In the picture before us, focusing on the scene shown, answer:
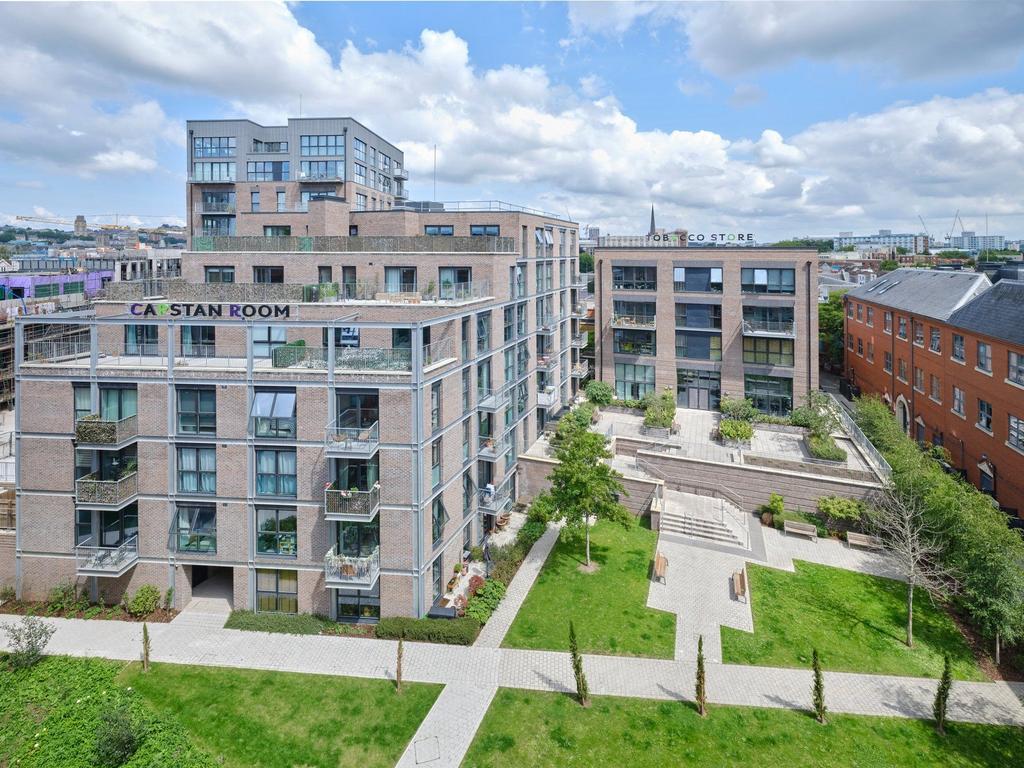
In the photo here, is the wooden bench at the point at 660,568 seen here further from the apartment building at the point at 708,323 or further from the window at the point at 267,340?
the apartment building at the point at 708,323

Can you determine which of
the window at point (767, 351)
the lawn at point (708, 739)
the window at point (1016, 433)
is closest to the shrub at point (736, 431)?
the window at point (767, 351)

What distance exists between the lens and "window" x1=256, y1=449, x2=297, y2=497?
23359 millimetres

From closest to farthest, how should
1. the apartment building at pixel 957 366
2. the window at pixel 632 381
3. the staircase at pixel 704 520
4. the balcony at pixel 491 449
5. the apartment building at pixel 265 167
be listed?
the balcony at pixel 491 449
the staircase at pixel 704 520
the apartment building at pixel 957 366
the window at pixel 632 381
the apartment building at pixel 265 167

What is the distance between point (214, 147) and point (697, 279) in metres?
46.0

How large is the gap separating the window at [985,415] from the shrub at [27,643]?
152 feet

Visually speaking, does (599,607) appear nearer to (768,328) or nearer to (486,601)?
(486,601)

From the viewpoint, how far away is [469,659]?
70.5ft

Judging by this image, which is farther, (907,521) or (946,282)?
(946,282)

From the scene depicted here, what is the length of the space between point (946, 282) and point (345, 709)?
4923cm

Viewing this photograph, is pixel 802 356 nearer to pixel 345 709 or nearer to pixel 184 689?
pixel 345 709

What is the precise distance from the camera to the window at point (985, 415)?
33312 millimetres

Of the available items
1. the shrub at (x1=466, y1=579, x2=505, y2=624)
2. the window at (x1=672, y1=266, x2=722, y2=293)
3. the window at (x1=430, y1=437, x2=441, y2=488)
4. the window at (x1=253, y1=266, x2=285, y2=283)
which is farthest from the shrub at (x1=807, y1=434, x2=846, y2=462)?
the window at (x1=253, y1=266, x2=285, y2=283)

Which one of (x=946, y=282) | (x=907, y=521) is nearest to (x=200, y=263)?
(x=907, y=521)

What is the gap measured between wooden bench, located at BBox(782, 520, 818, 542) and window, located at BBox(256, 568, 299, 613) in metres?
25.0
